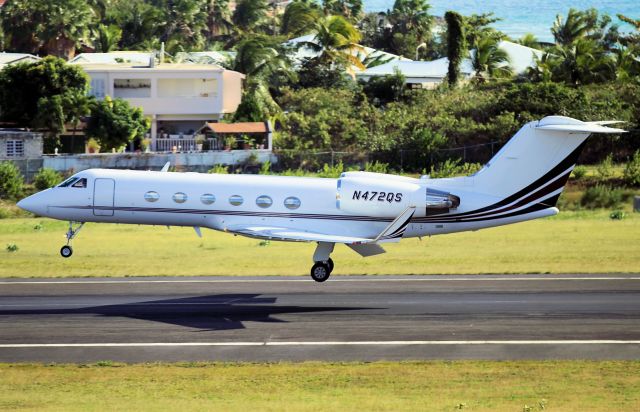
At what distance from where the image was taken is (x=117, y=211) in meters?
31.0

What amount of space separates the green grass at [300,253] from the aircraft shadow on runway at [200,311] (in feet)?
17.5

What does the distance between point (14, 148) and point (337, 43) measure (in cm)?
3339

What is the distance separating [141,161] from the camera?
5997cm

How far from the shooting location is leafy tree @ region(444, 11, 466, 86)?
255 ft

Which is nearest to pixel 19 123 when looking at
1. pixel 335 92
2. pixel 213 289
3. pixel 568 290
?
pixel 335 92

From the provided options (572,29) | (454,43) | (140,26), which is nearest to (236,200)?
(454,43)

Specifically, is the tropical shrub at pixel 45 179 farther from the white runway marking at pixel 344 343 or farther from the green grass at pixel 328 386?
the green grass at pixel 328 386

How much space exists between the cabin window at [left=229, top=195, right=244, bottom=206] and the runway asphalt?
260 cm

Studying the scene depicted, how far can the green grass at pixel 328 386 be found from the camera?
19.5 meters

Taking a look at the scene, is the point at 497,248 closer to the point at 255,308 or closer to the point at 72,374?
the point at 255,308

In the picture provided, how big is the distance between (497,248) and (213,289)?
12610mm

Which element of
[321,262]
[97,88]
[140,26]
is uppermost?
[140,26]

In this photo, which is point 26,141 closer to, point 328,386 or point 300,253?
point 300,253

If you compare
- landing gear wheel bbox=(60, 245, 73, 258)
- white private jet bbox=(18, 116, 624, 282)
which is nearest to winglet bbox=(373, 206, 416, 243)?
white private jet bbox=(18, 116, 624, 282)
